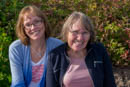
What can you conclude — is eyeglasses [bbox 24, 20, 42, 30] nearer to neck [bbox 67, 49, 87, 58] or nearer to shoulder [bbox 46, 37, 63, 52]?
shoulder [bbox 46, 37, 63, 52]

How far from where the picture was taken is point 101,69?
249cm

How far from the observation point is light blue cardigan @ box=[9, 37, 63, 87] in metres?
2.65

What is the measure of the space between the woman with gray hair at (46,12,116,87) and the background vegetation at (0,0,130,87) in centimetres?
122

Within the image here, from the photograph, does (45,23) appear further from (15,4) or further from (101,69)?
(15,4)

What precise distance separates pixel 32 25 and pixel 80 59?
65cm

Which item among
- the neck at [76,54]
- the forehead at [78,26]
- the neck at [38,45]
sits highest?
the forehead at [78,26]

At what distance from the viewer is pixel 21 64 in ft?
8.91

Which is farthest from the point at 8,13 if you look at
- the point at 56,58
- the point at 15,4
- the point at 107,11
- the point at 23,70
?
the point at 56,58

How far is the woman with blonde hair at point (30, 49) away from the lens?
262 cm

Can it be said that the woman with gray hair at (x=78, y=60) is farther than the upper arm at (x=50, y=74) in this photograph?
No

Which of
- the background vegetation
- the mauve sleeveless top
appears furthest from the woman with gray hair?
the background vegetation

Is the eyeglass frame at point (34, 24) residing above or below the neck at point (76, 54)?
above

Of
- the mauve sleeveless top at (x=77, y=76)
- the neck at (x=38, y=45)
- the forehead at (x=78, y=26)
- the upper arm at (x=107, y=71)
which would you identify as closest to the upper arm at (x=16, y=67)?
the neck at (x=38, y=45)

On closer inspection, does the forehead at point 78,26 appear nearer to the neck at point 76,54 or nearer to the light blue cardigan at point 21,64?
the neck at point 76,54
